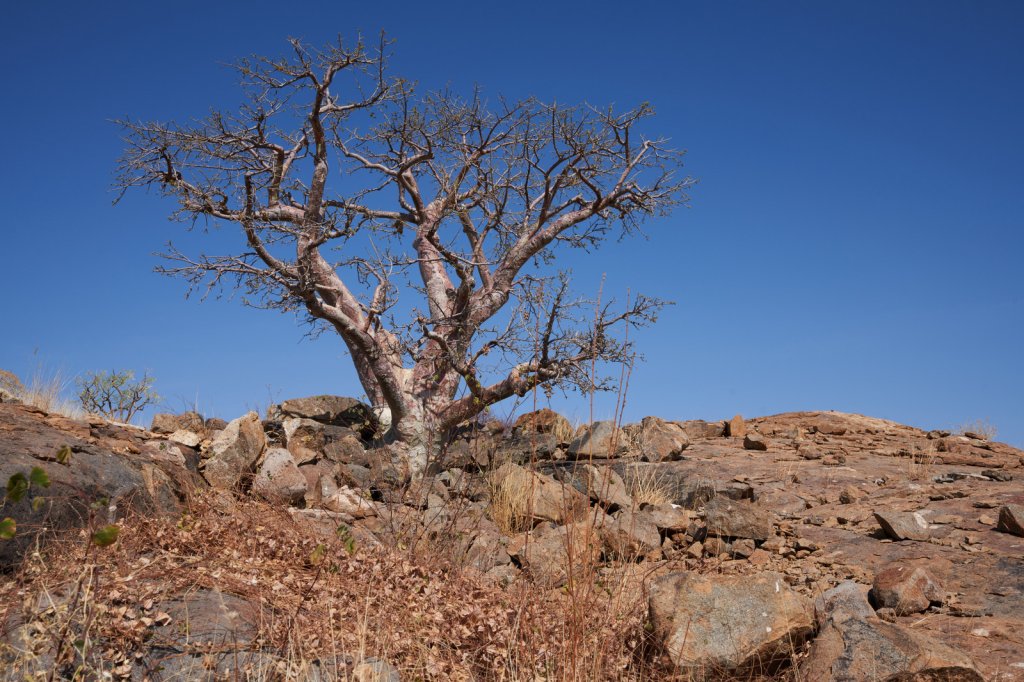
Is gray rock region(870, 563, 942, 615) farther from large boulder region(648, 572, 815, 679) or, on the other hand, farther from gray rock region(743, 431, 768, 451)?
gray rock region(743, 431, 768, 451)

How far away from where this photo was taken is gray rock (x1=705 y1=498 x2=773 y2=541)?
7.18 meters

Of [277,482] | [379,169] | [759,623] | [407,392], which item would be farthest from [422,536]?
[379,169]

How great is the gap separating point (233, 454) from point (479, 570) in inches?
128

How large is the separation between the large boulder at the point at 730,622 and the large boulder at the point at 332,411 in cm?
865

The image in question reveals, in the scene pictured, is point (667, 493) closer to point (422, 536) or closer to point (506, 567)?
point (506, 567)

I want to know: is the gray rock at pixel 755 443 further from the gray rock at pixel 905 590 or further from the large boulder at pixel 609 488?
the gray rock at pixel 905 590

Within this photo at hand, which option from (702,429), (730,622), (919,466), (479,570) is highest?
(702,429)

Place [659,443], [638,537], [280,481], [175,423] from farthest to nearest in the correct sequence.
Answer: [659,443], [175,423], [280,481], [638,537]

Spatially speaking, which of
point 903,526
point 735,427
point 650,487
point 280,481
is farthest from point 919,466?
point 280,481

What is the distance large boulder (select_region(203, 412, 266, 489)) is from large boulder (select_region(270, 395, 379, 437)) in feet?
14.3

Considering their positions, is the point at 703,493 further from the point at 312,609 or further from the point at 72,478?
the point at 72,478

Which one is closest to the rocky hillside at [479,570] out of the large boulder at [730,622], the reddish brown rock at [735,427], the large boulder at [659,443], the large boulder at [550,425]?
the large boulder at [730,622]

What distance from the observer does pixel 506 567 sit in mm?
6211

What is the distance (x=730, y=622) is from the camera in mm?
4445
